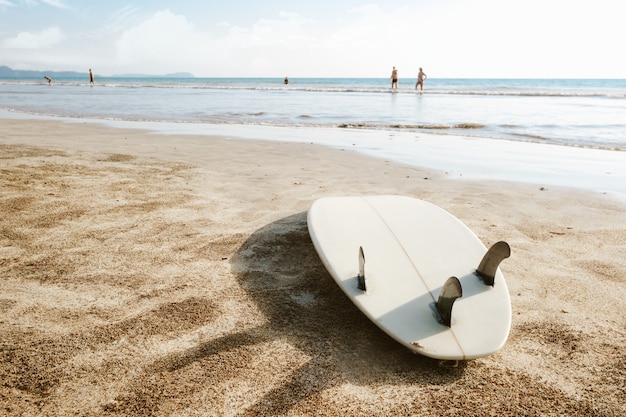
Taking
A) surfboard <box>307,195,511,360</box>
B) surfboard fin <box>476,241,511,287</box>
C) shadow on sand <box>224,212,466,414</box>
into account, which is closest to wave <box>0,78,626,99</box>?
surfboard <box>307,195,511,360</box>

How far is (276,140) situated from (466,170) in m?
3.33

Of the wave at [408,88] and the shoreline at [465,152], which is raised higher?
the wave at [408,88]

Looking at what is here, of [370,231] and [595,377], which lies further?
[370,231]

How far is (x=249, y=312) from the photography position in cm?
201

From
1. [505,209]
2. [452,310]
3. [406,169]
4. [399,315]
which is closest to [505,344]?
[452,310]

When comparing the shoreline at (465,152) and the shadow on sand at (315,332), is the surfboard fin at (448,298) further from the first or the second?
the shoreline at (465,152)

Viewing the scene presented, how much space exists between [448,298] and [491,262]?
431 millimetres

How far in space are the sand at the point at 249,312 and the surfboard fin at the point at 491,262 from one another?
235mm

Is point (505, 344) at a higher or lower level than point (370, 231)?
lower

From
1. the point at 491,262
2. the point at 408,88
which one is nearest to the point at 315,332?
the point at 491,262

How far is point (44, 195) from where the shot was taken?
11.5 feet

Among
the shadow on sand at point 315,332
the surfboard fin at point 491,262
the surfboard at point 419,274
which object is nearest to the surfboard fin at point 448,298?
the surfboard at point 419,274

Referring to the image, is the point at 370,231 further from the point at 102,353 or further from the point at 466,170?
the point at 466,170

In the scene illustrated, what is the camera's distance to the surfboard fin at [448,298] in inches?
65.3
